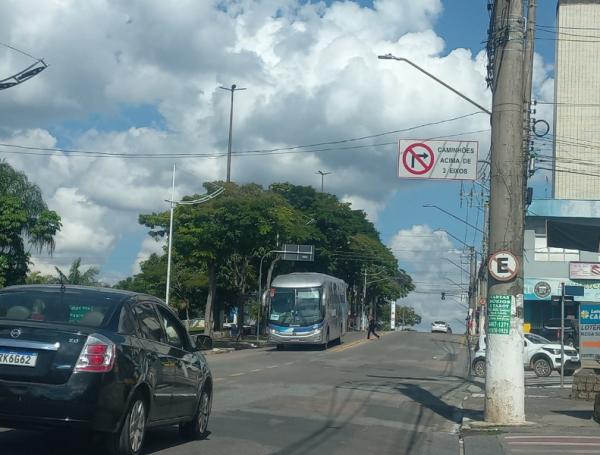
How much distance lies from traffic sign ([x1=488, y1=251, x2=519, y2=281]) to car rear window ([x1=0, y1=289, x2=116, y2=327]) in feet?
24.0

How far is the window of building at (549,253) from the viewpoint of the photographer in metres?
55.1

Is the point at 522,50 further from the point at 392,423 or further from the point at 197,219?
the point at 197,219

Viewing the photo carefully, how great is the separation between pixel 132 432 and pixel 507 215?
801 centimetres

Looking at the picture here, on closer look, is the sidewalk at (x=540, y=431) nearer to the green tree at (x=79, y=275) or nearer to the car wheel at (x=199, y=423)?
the car wheel at (x=199, y=423)

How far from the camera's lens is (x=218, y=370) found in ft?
82.8

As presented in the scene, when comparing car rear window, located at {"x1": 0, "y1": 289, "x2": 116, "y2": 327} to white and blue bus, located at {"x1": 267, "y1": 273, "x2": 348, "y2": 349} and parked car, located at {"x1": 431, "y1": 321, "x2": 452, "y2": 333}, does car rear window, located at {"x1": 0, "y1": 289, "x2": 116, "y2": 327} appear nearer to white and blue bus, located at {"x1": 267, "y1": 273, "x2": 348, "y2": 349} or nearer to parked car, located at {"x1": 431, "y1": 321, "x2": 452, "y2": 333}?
white and blue bus, located at {"x1": 267, "y1": 273, "x2": 348, "y2": 349}

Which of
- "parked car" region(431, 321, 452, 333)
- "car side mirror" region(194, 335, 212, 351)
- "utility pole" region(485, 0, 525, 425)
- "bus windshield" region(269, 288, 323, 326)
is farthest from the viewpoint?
"parked car" region(431, 321, 452, 333)

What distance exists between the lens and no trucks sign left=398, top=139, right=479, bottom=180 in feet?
62.0

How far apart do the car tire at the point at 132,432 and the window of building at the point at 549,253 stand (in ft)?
160

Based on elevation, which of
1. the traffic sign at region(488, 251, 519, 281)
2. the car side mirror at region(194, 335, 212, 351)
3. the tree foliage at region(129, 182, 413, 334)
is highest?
the tree foliage at region(129, 182, 413, 334)

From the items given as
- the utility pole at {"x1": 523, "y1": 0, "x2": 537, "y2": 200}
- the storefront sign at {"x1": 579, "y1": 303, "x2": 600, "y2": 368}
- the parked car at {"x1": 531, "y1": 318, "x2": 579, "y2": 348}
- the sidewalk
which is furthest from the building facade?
the sidewalk

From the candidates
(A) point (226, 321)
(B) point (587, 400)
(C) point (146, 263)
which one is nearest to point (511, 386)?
(B) point (587, 400)

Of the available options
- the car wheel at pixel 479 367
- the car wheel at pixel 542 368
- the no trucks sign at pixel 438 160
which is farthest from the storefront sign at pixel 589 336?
the car wheel at pixel 542 368

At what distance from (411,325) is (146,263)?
11018 centimetres
